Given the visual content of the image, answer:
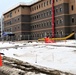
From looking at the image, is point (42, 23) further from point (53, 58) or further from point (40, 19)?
point (53, 58)

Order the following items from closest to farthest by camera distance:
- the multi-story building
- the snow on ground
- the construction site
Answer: the snow on ground
the construction site
the multi-story building

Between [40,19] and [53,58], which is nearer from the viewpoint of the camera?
[53,58]

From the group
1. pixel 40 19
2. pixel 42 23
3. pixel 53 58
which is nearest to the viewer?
pixel 53 58

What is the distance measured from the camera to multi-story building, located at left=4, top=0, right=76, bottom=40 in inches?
2950

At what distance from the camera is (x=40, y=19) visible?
93.7 meters

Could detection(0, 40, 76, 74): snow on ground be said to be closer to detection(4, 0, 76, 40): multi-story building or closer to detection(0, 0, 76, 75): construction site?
detection(0, 0, 76, 75): construction site

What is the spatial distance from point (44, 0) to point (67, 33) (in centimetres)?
2043

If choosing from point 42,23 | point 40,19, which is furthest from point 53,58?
point 40,19

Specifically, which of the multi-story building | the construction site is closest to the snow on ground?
the construction site

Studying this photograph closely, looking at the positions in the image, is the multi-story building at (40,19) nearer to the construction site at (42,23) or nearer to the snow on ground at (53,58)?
the construction site at (42,23)

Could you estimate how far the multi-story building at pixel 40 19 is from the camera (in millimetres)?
74938

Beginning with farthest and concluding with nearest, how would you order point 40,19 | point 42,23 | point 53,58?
1. point 40,19
2. point 42,23
3. point 53,58

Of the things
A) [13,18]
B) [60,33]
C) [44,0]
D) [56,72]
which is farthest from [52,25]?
[56,72]

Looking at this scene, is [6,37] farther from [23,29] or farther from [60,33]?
[60,33]
